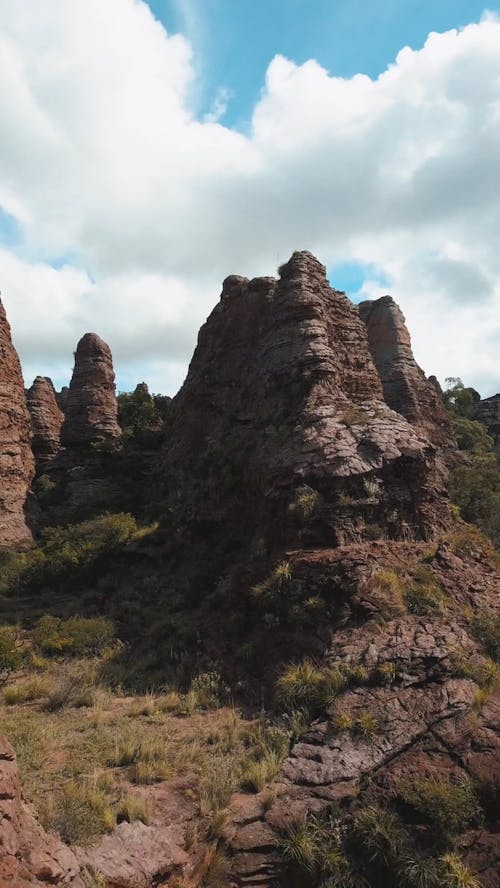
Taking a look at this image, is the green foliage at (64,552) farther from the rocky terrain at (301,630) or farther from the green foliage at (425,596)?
the green foliage at (425,596)

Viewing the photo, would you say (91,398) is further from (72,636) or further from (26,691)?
(26,691)

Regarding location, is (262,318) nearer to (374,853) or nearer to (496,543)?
(496,543)

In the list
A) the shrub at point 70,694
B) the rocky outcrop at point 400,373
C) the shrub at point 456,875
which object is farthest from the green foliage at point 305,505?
the rocky outcrop at point 400,373

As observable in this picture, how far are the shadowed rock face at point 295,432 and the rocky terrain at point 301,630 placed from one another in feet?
0.29

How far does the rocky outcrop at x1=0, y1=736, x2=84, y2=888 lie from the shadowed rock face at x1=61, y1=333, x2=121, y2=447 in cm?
2928

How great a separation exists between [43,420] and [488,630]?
3211cm

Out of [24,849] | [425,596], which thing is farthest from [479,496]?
[24,849]

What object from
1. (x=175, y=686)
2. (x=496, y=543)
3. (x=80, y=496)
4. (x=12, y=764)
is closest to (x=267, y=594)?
(x=175, y=686)

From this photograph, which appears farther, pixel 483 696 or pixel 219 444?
pixel 219 444

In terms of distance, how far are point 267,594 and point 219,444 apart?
423 inches

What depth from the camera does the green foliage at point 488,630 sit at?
12.1 metres

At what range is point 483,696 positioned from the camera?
10281mm

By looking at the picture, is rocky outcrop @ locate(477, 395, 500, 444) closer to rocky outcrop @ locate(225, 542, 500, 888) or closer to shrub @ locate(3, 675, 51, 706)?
rocky outcrop @ locate(225, 542, 500, 888)

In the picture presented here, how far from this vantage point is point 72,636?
1683cm
